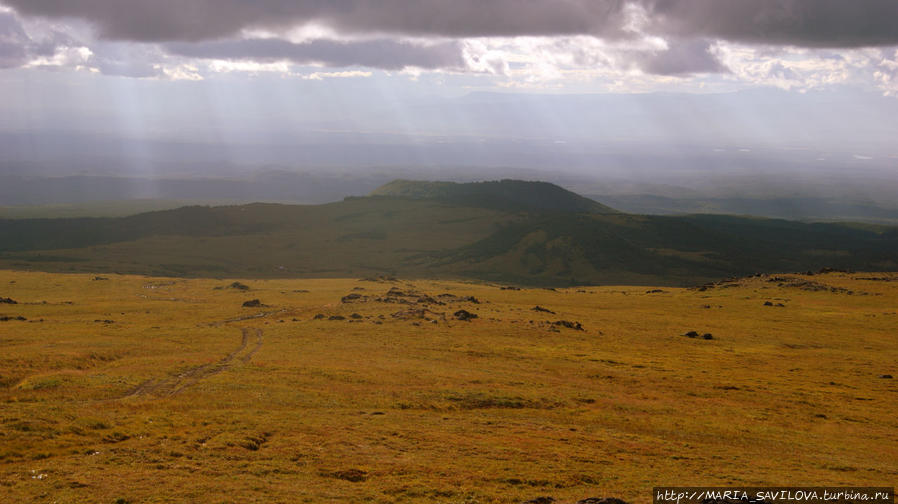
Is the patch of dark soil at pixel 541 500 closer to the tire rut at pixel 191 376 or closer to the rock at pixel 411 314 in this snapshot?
the tire rut at pixel 191 376

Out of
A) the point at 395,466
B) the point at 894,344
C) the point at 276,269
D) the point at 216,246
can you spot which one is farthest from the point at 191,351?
the point at 216,246

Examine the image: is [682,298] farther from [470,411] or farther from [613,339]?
[470,411]

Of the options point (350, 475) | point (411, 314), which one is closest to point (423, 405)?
point (350, 475)

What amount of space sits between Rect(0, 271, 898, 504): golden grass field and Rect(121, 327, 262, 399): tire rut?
0.79ft

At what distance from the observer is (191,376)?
37938mm

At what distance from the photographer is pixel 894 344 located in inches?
2301

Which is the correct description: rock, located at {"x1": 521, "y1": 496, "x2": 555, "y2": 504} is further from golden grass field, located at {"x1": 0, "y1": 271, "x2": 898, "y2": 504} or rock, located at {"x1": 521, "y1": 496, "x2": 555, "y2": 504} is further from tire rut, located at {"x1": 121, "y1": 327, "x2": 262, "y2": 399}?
tire rut, located at {"x1": 121, "y1": 327, "x2": 262, "y2": 399}

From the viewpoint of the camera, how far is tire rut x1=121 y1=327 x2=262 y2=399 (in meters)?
33.9

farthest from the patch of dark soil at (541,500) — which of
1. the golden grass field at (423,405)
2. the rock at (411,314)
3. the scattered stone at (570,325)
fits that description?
the scattered stone at (570,325)

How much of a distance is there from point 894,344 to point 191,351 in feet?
212

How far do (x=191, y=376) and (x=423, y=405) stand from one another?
1554 centimetres

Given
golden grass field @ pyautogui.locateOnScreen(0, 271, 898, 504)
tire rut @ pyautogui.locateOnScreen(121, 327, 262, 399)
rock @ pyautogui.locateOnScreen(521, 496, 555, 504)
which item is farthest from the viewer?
tire rut @ pyautogui.locateOnScreen(121, 327, 262, 399)

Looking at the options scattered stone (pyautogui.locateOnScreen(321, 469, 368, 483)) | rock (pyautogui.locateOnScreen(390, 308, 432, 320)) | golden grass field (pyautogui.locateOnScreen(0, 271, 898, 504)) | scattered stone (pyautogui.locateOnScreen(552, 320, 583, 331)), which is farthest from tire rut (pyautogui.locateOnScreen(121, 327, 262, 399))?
scattered stone (pyautogui.locateOnScreen(552, 320, 583, 331))

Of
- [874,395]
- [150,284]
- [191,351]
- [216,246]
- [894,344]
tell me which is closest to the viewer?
[874,395]
